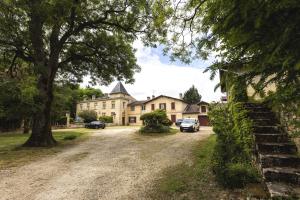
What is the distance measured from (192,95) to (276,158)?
65.9m

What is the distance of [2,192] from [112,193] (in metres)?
2.95

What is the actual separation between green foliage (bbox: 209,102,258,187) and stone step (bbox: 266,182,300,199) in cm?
79

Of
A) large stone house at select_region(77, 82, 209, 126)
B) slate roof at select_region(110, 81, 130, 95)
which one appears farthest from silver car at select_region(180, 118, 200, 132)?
slate roof at select_region(110, 81, 130, 95)

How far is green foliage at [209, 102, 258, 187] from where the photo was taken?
5.25 m

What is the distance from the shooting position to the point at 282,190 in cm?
418

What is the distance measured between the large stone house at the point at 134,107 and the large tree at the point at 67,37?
3103 centimetres

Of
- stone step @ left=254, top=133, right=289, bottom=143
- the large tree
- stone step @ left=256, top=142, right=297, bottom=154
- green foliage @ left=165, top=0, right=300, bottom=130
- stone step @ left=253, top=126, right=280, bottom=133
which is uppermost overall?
the large tree

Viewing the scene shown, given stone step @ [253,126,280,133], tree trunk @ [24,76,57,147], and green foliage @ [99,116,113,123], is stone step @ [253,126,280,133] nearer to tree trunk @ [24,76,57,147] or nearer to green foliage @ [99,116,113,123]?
tree trunk @ [24,76,57,147]

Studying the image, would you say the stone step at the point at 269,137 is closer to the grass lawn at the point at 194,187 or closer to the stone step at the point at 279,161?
the stone step at the point at 279,161

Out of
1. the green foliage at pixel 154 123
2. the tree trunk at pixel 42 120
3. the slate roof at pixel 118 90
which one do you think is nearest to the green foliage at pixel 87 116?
the slate roof at pixel 118 90

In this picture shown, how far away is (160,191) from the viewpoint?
5.60 m

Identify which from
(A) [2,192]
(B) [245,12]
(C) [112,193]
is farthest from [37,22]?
(B) [245,12]

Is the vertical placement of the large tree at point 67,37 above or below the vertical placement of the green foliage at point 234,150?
above

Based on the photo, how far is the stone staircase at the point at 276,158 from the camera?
4.29 metres
